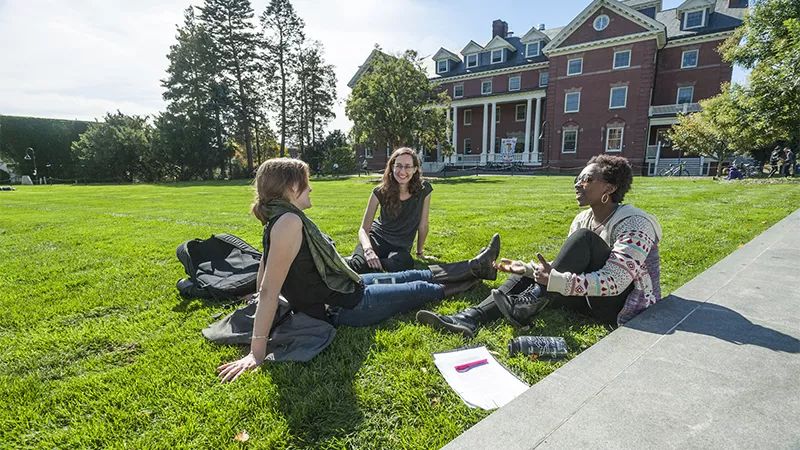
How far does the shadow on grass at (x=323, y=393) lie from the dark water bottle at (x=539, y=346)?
0.93m

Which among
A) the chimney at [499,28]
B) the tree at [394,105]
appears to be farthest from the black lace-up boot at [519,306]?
the chimney at [499,28]

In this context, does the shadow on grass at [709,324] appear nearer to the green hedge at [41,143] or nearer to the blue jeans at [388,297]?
the blue jeans at [388,297]

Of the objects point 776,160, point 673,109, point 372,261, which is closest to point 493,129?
point 673,109

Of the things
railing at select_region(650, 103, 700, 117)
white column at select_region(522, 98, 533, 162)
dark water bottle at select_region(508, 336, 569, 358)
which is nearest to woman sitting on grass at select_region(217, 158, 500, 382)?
dark water bottle at select_region(508, 336, 569, 358)

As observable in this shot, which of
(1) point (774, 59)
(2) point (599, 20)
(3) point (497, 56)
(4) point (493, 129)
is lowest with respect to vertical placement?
(4) point (493, 129)

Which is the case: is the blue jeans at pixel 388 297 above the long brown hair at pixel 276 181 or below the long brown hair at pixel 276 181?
below

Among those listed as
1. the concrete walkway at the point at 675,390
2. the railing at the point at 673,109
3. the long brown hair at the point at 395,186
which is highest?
the railing at the point at 673,109

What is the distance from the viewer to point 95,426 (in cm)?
179

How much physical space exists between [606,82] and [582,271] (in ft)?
108

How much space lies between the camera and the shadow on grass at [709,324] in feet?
7.41

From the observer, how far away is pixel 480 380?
6.90ft

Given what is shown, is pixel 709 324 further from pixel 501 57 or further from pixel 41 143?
pixel 41 143

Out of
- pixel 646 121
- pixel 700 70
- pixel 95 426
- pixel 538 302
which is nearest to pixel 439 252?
pixel 538 302

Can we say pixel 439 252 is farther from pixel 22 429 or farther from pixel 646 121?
pixel 646 121
